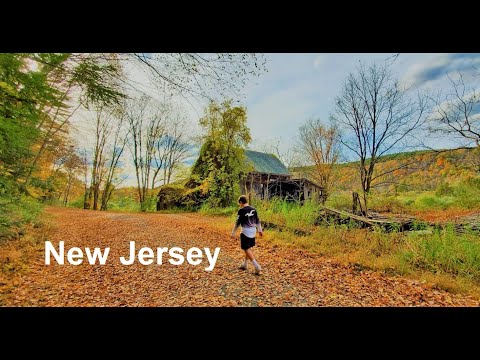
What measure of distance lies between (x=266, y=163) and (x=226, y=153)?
4.03 m

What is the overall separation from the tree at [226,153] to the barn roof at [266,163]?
4.18 feet

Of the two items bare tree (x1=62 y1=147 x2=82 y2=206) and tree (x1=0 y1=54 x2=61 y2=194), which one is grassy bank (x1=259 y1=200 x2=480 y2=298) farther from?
bare tree (x1=62 y1=147 x2=82 y2=206)

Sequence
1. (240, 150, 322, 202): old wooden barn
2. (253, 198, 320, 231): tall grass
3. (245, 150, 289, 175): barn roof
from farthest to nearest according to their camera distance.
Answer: (245, 150, 289, 175): barn roof
(240, 150, 322, 202): old wooden barn
(253, 198, 320, 231): tall grass

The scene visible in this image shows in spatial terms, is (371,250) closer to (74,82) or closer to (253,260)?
(253,260)

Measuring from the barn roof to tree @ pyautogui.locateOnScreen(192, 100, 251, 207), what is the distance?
1.27 meters

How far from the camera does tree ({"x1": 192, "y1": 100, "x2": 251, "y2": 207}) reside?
1445 centimetres

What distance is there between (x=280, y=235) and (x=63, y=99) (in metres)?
6.31

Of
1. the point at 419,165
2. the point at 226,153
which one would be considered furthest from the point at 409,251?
the point at 226,153

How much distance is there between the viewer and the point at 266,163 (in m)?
17.6

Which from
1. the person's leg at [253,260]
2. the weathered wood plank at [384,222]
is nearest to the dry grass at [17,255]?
the person's leg at [253,260]

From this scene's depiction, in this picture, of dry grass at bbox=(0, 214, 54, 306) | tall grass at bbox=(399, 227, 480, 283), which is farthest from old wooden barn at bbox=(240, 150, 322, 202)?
dry grass at bbox=(0, 214, 54, 306)

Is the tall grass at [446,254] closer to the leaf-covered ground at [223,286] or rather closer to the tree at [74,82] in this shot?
the leaf-covered ground at [223,286]
